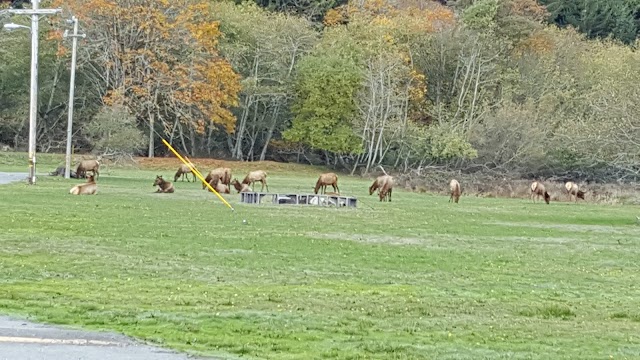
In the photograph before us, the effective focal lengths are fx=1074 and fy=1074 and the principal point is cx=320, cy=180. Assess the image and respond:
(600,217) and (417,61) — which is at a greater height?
(417,61)

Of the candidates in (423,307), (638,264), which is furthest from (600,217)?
(423,307)

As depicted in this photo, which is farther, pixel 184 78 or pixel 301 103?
pixel 301 103

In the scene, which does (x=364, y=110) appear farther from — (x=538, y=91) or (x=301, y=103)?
(x=538, y=91)

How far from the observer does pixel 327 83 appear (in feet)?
267

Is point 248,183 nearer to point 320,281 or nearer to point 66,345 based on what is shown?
point 320,281

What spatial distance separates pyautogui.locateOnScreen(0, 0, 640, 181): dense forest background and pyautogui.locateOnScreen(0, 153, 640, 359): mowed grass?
3927 centimetres

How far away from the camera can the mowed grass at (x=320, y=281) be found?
11820 millimetres

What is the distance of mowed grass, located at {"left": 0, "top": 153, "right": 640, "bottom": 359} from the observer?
1182 centimetres

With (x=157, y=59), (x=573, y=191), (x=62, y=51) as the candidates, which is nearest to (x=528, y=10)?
(x=157, y=59)

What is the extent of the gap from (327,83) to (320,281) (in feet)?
212

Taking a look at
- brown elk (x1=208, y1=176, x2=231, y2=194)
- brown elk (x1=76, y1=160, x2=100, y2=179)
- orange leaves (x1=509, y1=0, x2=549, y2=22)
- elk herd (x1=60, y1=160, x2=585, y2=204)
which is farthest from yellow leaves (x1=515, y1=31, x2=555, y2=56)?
brown elk (x1=208, y1=176, x2=231, y2=194)

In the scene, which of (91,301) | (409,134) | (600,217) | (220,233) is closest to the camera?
(91,301)

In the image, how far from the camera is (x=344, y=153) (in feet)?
279

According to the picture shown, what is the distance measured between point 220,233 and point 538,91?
197ft
